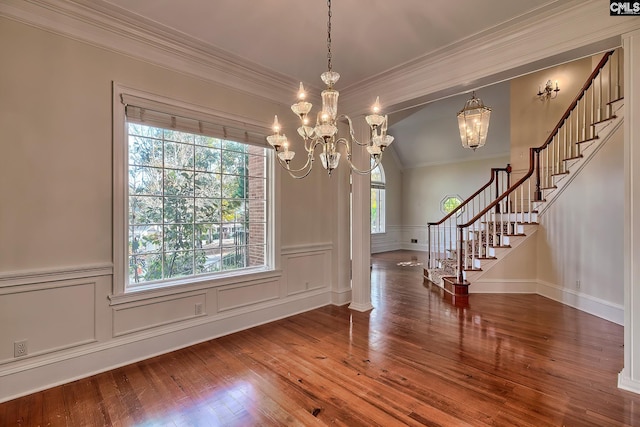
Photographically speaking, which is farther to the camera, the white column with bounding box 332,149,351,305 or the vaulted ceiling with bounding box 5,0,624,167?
the white column with bounding box 332,149,351,305

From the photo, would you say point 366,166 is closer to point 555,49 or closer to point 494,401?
point 555,49

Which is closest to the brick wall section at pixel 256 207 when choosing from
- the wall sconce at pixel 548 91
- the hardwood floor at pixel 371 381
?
the hardwood floor at pixel 371 381

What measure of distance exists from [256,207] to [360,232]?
153cm

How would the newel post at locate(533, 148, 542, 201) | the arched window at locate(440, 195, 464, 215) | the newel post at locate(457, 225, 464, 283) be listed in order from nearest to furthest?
1. the newel post at locate(457, 225, 464, 283)
2. the newel post at locate(533, 148, 542, 201)
3. the arched window at locate(440, 195, 464, 215)

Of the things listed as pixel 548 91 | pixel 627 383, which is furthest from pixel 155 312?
pixel 548 91

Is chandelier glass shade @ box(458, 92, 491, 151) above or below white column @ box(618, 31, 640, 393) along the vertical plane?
above

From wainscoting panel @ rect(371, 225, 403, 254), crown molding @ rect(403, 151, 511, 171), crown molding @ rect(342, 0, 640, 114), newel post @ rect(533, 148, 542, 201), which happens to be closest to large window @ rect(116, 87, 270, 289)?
crown molding @ rect(342, 0, 640, 114)

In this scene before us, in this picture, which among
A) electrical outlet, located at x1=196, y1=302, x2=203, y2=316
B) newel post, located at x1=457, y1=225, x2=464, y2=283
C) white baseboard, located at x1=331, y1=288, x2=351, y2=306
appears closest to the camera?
electrical outlet, located at x1=196, y1=302, x2=203, y2=316

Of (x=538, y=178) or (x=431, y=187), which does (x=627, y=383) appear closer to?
(x=538, y=178)

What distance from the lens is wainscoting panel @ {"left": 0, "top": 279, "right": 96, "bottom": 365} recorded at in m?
2.27

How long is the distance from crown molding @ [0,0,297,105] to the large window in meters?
0.56

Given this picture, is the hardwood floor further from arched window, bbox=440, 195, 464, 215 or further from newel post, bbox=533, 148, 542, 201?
arched window, bbox=440, 195, 464, 215

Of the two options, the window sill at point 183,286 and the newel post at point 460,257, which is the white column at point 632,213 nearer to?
the newel post at point 460,257

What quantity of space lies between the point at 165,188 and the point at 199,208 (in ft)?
1.36
